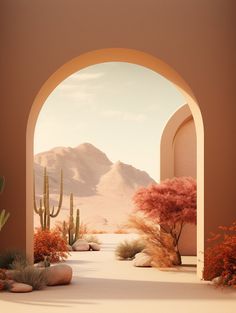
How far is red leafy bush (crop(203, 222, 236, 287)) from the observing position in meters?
10.3

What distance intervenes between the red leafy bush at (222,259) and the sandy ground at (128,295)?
0.20 m

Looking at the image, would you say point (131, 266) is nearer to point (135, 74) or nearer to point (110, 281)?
point (110, 281)

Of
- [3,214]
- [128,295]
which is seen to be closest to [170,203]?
[3,214]

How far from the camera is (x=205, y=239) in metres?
11.4

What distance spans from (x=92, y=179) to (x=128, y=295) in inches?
2413

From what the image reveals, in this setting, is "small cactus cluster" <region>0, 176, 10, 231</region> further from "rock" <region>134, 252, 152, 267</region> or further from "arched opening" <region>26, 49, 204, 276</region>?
"rock" <region>134, 252, 152, 267</region>

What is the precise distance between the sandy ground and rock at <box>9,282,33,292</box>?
0.45 feet

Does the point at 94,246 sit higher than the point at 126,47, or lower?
lower

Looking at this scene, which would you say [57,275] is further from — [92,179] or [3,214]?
[92,179]

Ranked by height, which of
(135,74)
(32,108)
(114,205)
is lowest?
(114,205)

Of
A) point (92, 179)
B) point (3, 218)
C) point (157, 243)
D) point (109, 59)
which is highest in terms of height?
point (109, 59)

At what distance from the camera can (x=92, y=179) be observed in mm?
70875

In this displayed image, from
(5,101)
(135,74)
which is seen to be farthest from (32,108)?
(135,74)

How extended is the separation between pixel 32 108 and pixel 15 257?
8.66 ft
